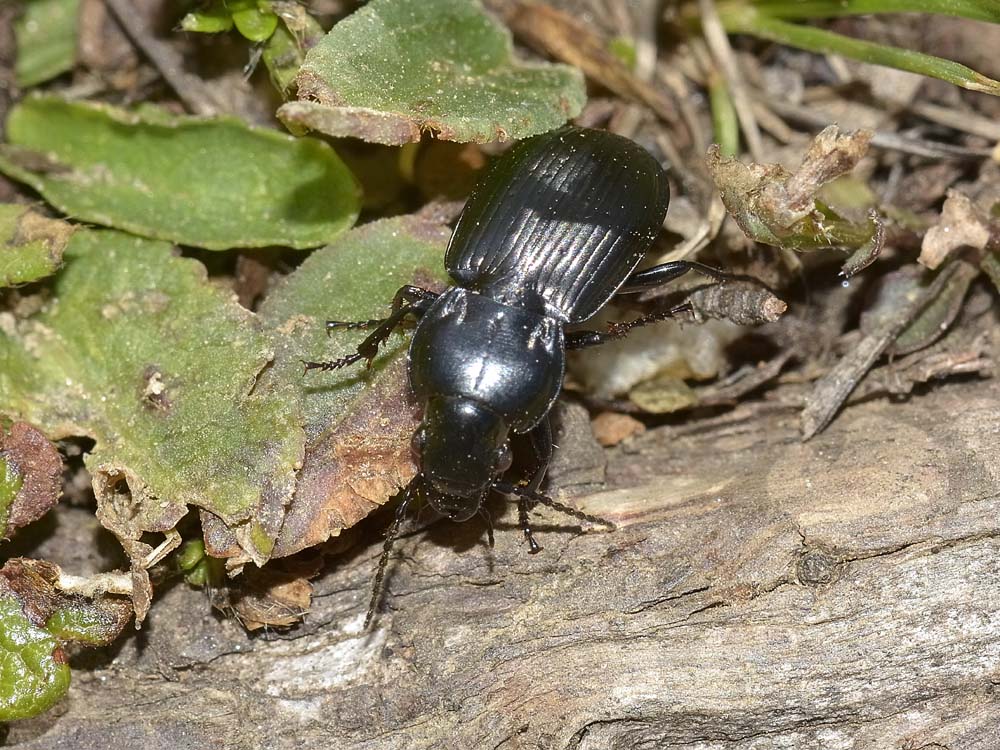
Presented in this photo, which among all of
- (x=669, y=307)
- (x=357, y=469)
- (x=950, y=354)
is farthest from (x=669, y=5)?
(x=357, y=469)

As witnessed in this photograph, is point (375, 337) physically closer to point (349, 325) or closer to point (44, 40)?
point (349, 325)

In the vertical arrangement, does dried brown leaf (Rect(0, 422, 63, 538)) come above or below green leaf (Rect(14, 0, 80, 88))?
below

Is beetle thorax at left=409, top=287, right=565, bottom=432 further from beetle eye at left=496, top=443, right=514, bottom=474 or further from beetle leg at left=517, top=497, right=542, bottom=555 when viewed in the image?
beetle leg at left=517, top=497, right=542, bottom=555

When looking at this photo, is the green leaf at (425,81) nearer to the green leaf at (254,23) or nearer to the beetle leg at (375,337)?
the green leaf at (254,23)

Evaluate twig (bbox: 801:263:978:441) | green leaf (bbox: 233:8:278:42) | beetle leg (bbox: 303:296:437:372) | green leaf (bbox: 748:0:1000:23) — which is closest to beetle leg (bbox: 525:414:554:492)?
beetle leg (bbox: 303:296:437:372)

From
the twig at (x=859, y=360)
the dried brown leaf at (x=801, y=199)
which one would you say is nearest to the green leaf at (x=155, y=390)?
the dried brown leaf at (x=801, y=199)

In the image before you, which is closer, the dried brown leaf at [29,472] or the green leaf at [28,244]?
the dried brown leaf at [29,472]

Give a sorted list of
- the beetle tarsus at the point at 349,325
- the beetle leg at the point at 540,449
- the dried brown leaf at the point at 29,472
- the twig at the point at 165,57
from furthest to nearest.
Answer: the twig at the point at 165,57 < the beetle tarsus at the point at 349,325 < the beetle leg at the point at 540,449 < the dried brown leaf at the point at 29,472
